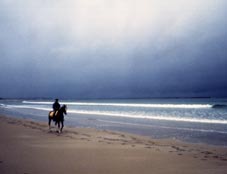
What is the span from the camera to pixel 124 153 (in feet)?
37.2

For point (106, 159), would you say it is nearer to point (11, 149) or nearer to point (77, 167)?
point (77, 167)

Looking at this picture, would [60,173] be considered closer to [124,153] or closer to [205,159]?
[124,153]

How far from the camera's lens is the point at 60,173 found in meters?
7.99

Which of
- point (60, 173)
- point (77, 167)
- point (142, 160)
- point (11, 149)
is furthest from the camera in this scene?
point (11, 149)

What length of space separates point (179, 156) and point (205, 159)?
0.93 m

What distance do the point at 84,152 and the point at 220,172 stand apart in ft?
16.4

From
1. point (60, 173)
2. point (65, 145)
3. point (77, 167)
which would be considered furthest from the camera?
point (65, 145)

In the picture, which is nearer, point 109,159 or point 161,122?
point 109,159

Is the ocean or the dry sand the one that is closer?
the dry sand

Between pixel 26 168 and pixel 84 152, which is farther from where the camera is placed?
pixel 84 152

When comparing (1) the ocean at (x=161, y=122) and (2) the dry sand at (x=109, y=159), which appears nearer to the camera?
(2) the dry sand at (x=109, y=159)

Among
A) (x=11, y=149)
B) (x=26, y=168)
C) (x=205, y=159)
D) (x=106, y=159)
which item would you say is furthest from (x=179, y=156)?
(x=11, y=149)

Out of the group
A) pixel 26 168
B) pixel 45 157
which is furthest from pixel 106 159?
pixel 26 168

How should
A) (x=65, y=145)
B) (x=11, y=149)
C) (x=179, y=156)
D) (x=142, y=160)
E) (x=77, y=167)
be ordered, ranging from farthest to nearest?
(x=65, y=145) → (x=11, y=149) → (x=179, y=156) → (x=142, y=160) → (x=77, y=167)
